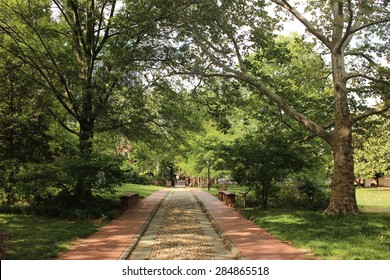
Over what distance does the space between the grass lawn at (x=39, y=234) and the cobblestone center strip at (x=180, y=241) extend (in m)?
1.82

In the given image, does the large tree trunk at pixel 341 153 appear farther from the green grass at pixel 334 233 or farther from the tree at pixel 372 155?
the tree at pixel 372 155

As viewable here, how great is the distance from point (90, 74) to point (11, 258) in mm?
9752

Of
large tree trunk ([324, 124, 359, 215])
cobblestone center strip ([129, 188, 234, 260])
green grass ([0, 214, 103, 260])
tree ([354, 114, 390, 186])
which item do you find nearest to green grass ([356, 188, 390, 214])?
large tree trunk ([324, 124, 359, 215])

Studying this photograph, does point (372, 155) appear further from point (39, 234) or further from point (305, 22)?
point (39, 234)

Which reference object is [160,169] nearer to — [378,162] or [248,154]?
[378,162]

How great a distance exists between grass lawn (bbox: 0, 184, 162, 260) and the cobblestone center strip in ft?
5.96

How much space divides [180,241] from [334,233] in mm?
4298

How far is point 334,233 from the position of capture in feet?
33.8

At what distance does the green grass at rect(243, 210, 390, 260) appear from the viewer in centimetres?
804

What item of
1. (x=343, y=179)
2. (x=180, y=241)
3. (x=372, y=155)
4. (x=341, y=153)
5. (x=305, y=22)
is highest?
(x=305, y=22)

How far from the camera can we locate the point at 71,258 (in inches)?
304

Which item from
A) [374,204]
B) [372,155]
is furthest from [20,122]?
[372,155]

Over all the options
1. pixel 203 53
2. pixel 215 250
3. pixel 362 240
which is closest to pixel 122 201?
pixel 203 53

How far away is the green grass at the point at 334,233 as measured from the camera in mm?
8038
